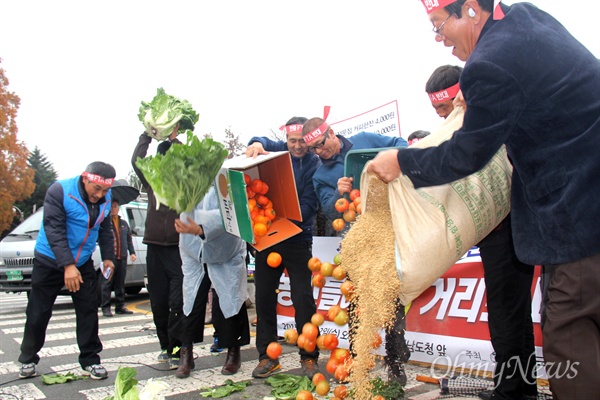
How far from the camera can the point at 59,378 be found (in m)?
4.29

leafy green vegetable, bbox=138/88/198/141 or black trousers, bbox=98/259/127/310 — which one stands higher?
leafy green vegetable, bbox=138/88/198/141

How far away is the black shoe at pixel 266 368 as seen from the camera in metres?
4.16

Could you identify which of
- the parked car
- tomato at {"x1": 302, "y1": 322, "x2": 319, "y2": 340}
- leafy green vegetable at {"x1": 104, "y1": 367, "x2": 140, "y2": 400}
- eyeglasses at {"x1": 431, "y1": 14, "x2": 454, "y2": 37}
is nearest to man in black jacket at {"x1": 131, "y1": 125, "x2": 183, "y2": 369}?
tomato at {"x1": 302, "y1": 322, "x2": 319, "y2": 340}

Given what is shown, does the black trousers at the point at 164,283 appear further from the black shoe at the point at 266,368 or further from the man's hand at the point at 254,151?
the man's hand at the point at 254,151

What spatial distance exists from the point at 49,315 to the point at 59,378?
0.56 meters

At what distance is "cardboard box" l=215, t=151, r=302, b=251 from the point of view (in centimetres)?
362

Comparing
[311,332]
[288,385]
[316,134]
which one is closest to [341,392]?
[311,332]

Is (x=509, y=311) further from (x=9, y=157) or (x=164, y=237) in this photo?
(x=9, y=157)

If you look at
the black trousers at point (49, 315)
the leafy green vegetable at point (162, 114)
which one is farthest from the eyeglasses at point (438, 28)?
the black trousers at point (49, 315)

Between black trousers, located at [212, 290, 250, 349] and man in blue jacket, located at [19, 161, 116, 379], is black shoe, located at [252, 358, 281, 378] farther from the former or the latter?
man in blue jacket, located at [19, 161, 116, 379]

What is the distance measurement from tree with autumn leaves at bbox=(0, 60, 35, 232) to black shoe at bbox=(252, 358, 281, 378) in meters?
28.5

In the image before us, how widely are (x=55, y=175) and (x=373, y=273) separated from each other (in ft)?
184

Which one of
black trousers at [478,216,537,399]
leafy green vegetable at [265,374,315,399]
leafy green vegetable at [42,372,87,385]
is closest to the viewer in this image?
black trousers at [478,216,537,399]

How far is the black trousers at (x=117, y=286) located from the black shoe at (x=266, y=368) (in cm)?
525
